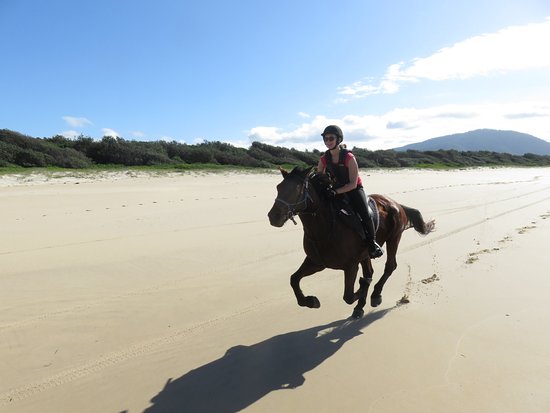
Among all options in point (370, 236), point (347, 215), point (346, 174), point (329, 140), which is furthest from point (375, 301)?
point (329, 140)

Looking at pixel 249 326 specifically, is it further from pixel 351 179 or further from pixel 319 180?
pixel 351 179

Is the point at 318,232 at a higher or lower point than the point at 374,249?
higher

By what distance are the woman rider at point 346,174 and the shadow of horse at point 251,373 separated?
1231 mm

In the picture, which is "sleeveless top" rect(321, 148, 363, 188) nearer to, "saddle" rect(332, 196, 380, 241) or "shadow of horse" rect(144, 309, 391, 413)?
"saddle" rect(332, 196, 380, 241)

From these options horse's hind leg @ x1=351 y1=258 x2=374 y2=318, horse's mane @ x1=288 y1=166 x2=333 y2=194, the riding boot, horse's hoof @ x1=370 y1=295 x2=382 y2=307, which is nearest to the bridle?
horse's mane @ x1=288 y1=166 x2=333 y2=194

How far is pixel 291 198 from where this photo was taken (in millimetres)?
4301

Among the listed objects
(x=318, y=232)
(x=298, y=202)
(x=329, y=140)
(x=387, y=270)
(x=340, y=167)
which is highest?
(x=329, y=140)

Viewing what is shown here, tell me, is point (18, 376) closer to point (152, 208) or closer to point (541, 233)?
point (152, 208)

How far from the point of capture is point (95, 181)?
58.3ft

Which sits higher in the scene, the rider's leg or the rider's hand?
the rider's hand

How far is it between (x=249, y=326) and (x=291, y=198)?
167cm

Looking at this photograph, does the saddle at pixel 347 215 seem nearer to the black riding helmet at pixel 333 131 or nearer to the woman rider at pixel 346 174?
the woman rider at pixel 346 174

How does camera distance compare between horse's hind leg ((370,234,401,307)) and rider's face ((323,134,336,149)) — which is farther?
horse's hind leg ((370,234,401,307))

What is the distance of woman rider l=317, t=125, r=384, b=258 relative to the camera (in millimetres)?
4977
